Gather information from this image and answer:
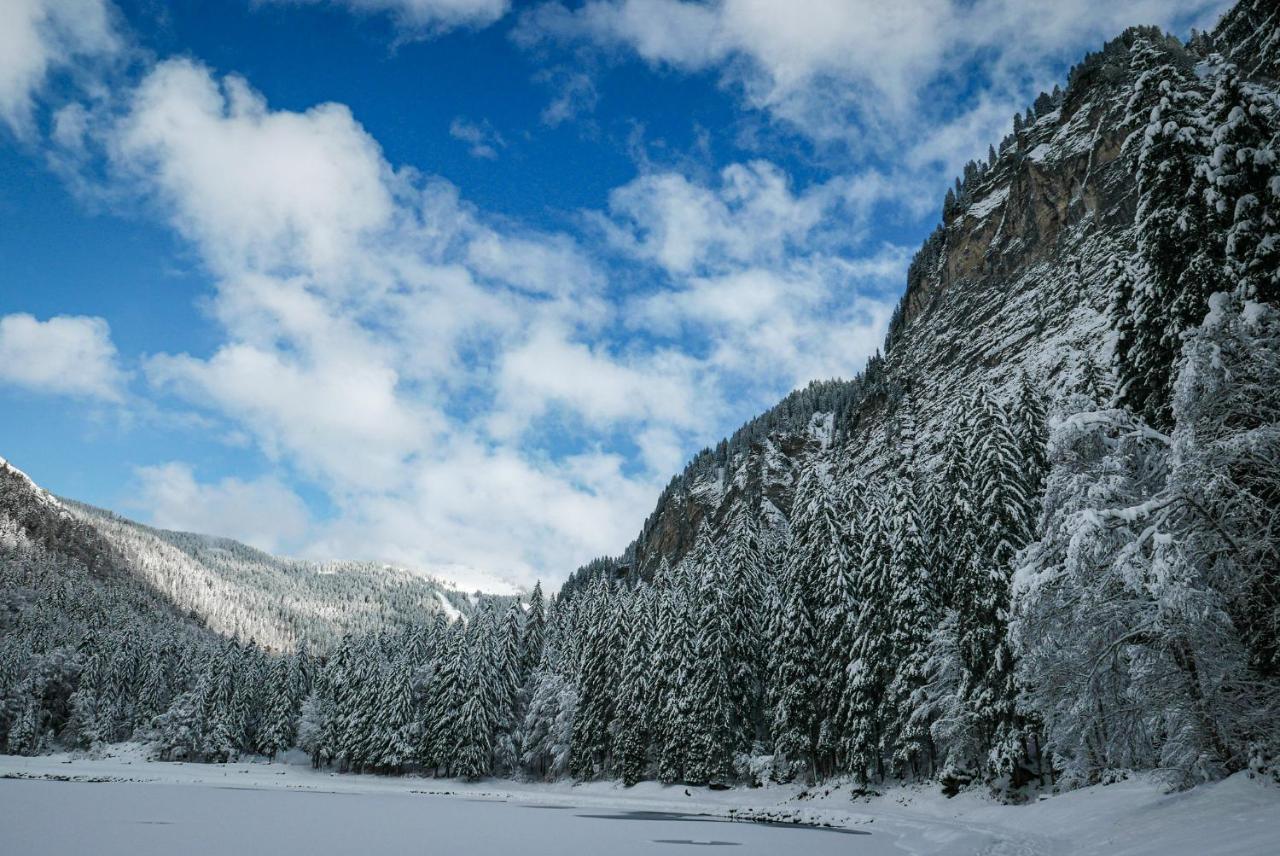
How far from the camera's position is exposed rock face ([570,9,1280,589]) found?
10350 cm

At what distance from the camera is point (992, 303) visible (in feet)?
421

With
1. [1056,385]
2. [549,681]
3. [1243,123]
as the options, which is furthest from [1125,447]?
[1056,385]

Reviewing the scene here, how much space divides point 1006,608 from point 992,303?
112167 mm

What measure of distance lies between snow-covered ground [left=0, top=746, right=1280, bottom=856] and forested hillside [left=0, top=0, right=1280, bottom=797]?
1539 millimetres

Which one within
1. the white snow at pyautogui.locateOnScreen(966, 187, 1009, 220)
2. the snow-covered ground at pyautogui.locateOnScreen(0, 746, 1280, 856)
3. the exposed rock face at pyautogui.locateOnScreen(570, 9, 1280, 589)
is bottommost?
the snow-covered ground at pyautogui.locateOnScreen(0, 746, 1280, 856)

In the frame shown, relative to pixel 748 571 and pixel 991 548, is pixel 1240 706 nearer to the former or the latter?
pixel 991 548

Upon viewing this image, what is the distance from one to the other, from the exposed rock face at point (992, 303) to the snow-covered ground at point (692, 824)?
57.5 meters

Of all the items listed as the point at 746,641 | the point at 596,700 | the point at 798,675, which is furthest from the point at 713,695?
the point at 596,700

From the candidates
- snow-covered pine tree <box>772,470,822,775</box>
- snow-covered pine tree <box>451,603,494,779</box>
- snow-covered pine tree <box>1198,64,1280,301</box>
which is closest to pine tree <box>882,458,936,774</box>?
→ snow-covered pine tree <box>772,470,822,775</box>

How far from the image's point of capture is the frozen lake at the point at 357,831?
58.5 ft

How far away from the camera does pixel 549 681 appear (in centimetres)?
6750

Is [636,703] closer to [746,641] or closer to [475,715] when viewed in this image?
[746,641]

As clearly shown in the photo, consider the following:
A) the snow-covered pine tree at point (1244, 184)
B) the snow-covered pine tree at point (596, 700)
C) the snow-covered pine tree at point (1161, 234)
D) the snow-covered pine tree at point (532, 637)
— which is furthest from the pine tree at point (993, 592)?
the snow-covered pine tree at point (532, 637)

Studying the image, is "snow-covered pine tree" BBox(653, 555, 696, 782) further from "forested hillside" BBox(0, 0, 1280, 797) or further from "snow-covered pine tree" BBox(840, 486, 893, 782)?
"snow-covered pine tree" BBox(840, 486, 893, 782)
